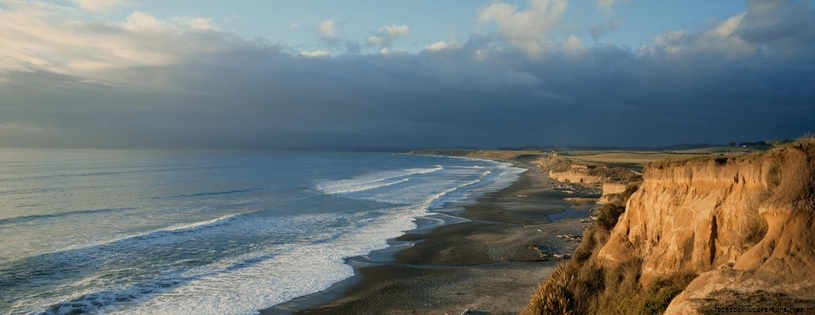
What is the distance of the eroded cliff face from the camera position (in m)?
6.48

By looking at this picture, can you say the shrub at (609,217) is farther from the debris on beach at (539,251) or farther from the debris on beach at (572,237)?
the debris on beach at (572,237)

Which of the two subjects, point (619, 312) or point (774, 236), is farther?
point (619, 312)

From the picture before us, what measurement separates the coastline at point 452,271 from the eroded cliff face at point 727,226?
4.36m

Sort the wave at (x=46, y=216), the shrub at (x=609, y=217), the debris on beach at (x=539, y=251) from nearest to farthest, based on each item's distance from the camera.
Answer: the shrub at (x=609, y=217)
the debris on beach at (x=539, y=251)
the wave at (x=46, y=216)

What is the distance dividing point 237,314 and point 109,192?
39440mm

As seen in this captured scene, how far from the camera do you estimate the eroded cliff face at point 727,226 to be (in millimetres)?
6484

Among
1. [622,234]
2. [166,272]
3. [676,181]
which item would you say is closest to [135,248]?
[166,272]

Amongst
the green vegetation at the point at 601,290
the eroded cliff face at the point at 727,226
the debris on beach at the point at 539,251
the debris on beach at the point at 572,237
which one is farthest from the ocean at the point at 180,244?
the eroded cliff face at the point at 727,226

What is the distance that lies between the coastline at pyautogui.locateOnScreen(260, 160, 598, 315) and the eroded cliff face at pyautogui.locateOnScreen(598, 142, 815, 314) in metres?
4.36

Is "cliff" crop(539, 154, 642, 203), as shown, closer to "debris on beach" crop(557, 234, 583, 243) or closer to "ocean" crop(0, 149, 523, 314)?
"ocean" crop(0, 149, 523, 314)

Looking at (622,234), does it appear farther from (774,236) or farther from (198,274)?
(198,274)

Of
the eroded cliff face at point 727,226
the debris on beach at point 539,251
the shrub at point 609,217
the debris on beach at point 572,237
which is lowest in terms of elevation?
the debris on beach at point 539,251

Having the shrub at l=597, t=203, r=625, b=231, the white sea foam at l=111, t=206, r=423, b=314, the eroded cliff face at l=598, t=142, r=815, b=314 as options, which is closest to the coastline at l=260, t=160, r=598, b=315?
the white sea foam at l=111, t=206, r=423, b=314

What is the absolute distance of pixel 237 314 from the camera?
13664 mm
